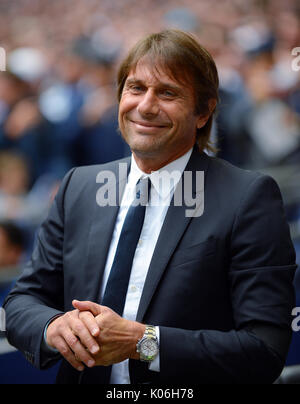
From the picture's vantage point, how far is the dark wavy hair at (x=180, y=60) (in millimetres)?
1569

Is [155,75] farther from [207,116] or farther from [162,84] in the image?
[207,116]

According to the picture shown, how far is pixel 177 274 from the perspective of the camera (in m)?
1.50

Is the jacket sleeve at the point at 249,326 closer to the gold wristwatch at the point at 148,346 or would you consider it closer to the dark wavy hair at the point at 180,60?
the gold wristwatch at the point at 148,346

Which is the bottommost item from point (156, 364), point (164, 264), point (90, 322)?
point (156, 364)

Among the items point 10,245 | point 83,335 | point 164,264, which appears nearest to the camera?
point 83,335

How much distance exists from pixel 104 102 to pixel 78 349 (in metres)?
2.32

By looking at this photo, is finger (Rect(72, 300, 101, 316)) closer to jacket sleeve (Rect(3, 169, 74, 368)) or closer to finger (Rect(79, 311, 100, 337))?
finger (Rect(79, 311, 100, 337))

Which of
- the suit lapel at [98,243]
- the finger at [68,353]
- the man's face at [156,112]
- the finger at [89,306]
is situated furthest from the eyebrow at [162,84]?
the finger at [68,353]

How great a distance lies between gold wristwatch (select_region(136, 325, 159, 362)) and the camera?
1.42 metres

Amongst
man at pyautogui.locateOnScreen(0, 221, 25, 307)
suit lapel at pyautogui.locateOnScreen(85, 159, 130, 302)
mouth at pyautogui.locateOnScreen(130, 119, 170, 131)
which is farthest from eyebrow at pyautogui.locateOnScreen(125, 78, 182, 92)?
man at pyautogui.locateOnScreen(0, 221, 25, 307)

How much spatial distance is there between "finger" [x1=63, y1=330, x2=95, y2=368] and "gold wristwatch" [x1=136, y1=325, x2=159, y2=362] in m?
0.13

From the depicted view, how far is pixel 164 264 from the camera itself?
4.96 feet

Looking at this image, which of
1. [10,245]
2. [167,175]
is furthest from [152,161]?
[10,245]
